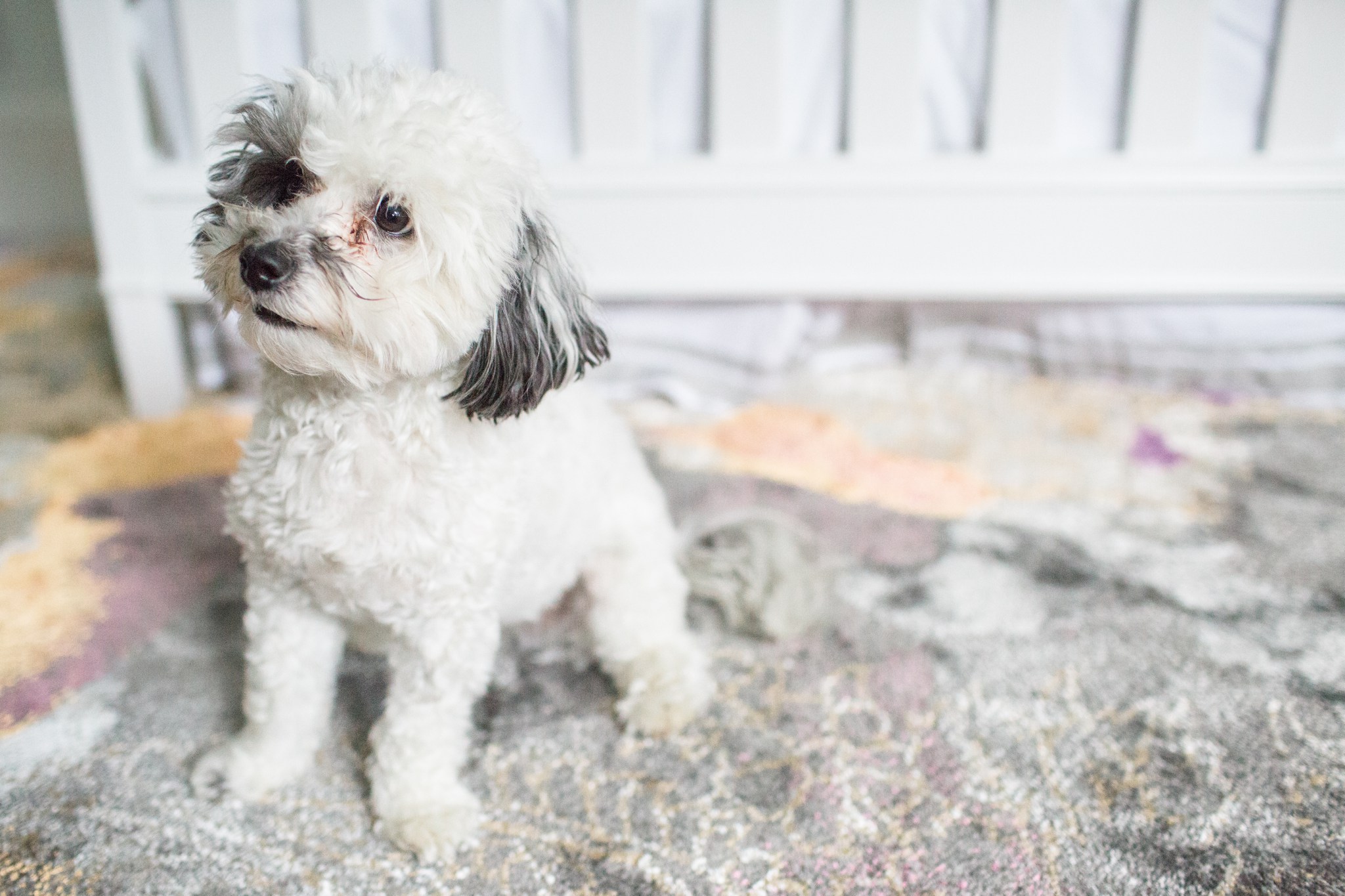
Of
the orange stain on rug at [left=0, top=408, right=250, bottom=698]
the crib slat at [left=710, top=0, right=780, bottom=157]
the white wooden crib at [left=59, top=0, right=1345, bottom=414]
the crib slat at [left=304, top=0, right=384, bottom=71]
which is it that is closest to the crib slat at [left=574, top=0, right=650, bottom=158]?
the white wooden crib at [left=59, top=0, right=1345, bottom=414]

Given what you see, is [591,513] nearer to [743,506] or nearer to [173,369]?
[743,506]

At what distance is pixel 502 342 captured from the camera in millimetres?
799

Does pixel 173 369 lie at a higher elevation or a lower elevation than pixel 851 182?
lower

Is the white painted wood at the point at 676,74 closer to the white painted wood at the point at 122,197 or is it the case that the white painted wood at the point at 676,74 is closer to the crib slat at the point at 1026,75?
the crib slat at the point at 1026,75

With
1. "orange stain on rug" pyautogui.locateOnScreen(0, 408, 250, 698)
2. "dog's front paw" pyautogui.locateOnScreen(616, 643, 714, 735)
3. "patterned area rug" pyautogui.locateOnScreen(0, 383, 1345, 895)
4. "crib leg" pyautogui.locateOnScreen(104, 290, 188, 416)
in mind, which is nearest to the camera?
"patterned area rug" pyautogui.locateOnScreen(0, 383, 1345, 895)

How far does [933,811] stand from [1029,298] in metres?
1.24

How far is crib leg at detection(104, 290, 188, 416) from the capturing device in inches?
71.1

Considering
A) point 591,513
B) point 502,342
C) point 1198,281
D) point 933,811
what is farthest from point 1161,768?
point 1198,281

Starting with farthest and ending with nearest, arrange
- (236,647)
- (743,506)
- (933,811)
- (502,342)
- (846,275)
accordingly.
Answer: (846,275) → (743,506) → (236,647) → (933,811) → (502,342)

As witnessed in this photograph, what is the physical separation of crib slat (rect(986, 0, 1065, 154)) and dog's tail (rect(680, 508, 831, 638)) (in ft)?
3.14

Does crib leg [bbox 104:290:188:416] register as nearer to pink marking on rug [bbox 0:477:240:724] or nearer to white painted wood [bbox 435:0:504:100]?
pink marking on rug [bbox 0:477:240:724]

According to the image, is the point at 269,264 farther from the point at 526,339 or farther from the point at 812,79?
the point at 812,79

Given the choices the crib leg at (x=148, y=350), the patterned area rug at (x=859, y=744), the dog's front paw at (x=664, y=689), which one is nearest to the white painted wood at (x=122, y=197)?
the crib leg at (x=148, y=350)

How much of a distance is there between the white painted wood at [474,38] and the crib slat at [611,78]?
143 mm
